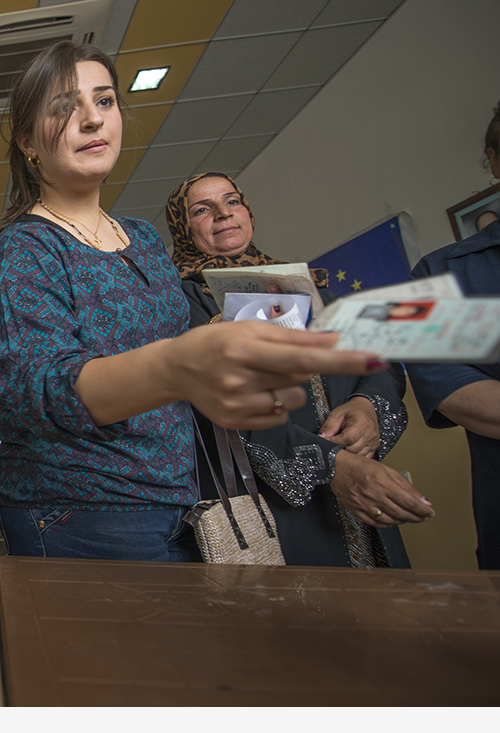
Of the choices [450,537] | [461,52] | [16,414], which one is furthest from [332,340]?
[461,52]

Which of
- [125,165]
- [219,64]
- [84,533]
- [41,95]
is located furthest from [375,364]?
[125,165]

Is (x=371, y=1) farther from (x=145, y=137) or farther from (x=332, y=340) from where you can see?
(x=332, y=340)

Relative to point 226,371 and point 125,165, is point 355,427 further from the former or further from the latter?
point 125,165

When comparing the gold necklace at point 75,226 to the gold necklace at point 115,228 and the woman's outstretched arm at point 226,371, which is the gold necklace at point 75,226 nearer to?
the gold necklace at point 115,228

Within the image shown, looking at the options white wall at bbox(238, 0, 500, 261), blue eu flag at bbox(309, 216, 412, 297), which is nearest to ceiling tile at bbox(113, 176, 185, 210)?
white wall at bbox(238, 0, 500, 261)

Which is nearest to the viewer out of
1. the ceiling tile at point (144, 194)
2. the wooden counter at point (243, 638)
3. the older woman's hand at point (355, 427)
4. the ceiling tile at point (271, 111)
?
the wooden counter at point (243, 638)

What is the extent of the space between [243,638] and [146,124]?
422 cm

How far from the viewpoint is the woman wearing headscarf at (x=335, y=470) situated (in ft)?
3.81

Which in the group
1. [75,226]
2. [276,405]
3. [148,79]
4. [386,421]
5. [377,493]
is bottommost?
[377,493]

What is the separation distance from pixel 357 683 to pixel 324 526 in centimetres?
89

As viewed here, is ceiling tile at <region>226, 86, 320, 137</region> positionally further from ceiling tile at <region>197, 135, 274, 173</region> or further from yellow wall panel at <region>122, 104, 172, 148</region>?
yellow wall panel at <region>122, 104, 172, 148</region>

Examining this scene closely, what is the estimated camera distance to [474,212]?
2928mm

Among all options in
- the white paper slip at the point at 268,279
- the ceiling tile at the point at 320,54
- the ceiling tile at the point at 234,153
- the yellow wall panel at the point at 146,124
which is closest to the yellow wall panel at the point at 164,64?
the yellow wall panel at the point at 146,124

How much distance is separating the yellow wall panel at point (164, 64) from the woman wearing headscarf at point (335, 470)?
2.44 meters
